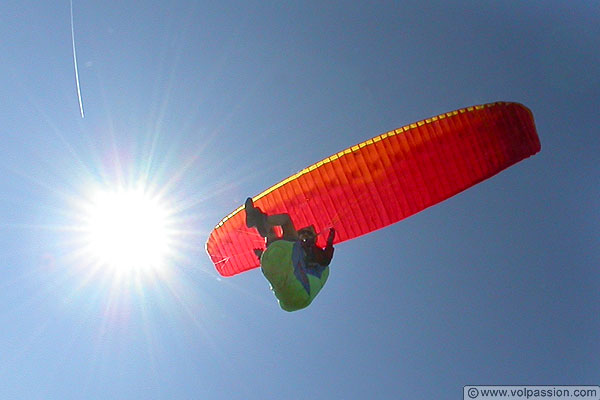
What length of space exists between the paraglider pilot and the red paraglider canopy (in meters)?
0.74

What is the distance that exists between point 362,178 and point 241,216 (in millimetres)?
2151

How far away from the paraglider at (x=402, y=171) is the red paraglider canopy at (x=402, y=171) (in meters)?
0.02

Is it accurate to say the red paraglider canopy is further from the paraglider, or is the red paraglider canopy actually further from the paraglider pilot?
the paraglider pilot

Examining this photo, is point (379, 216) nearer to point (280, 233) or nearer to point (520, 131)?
point (280, 233)

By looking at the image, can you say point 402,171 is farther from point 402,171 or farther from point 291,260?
point 291,260

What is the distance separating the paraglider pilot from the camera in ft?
22.4

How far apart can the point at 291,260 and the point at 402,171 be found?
2.52 meters

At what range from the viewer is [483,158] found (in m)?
8.12

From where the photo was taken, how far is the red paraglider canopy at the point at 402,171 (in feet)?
26.3

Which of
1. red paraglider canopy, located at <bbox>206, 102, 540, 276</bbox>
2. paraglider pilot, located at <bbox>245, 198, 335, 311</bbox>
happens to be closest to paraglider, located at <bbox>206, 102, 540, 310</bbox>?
red paraglider canopy, located at <bbox>206, 102, 540, 276</bbox>

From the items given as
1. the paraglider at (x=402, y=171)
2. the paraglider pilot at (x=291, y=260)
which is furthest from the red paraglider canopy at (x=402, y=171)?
the paraglider pilot at (x=291, y=260)

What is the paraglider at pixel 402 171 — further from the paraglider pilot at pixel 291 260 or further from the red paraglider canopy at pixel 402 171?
the paraglider pilot at pixel 291 260

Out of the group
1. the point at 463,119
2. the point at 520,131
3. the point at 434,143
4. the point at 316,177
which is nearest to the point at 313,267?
the point at 316,177

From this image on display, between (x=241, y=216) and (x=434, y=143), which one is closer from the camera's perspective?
(x=434, y=143)
